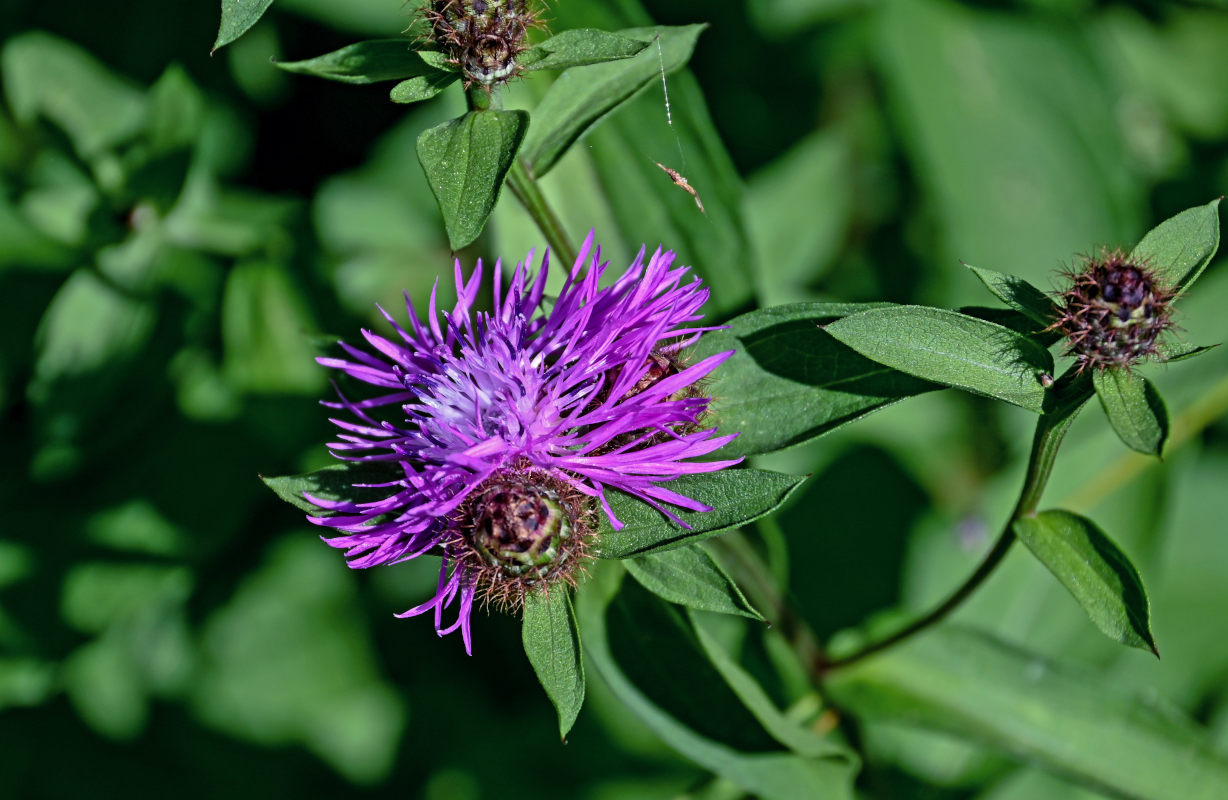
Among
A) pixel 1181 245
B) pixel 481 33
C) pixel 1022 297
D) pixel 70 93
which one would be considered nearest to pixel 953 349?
pixel 1022 297

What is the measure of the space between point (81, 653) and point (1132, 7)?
5.29 m

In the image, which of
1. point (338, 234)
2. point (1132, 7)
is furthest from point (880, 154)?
point (338, 234)

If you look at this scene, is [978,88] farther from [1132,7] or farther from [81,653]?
[81,653]

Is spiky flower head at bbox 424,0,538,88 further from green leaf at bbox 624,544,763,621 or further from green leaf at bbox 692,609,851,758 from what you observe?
green leaf at bbox 692,609,851,758

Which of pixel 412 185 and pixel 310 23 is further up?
pixel 310 23

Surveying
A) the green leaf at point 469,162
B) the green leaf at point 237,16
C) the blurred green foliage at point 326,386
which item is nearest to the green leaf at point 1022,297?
the green leaf at point 469,162

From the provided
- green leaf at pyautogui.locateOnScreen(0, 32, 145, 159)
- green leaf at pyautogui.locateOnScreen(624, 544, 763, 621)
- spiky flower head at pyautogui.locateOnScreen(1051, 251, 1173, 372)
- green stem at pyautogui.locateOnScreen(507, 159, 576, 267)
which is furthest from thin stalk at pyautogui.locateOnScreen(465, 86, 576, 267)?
green leaf at pyautogui.locateOnScreen(0, 32, 145, 159)

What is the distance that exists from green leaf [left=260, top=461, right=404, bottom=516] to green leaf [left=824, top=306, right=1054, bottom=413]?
37.1 inches

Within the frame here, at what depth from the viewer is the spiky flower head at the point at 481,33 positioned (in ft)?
5.83

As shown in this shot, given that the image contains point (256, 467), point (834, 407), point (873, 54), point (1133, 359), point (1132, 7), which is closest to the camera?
point (1133, 359)

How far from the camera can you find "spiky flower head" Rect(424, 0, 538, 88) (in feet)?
5.83

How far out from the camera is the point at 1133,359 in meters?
1.64

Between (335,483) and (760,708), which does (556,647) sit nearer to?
(335,483)

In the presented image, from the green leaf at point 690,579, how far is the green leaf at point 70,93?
272 centimetres
